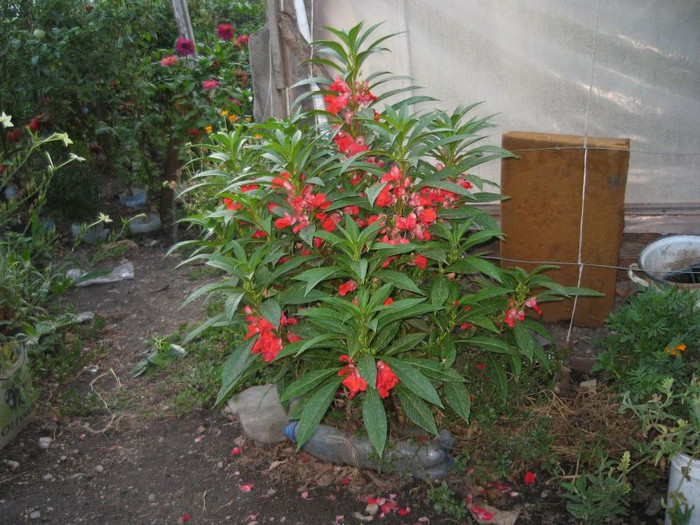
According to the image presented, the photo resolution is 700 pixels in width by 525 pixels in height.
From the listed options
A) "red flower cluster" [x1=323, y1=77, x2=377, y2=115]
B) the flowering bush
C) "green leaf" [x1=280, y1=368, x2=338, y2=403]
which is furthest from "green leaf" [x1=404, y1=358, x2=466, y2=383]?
"red flower cluster" [x1=323, y1=77, x2=377, y2=115]

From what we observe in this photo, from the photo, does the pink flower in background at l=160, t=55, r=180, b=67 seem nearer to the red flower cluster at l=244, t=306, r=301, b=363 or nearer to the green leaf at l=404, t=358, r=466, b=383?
the red flower cluster at l=244, t=306, r=301, b=363

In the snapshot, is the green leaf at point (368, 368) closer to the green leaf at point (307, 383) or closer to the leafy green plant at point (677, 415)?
the green leaf at point (307, 383)

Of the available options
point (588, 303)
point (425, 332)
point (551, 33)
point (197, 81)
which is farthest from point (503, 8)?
point (197, 81)

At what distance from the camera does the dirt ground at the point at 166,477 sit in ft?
8.65

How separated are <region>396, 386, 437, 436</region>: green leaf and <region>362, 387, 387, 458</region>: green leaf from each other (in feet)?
0.48

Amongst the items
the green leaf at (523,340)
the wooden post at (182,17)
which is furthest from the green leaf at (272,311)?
the wooden post at (182,17)

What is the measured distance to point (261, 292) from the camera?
2.45 metres

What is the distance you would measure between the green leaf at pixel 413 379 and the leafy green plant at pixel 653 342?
2.56 feet

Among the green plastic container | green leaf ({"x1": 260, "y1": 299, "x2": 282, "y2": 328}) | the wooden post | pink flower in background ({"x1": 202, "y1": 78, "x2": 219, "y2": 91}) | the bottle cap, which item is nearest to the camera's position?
green leaf ({"x1": 260, "y1": 299, "x2": 282, "y2": 328})

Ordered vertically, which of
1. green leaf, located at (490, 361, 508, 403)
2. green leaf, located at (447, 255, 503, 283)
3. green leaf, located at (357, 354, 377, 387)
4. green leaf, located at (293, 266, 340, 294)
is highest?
green leaf, located at (293, 266, 340, 294)

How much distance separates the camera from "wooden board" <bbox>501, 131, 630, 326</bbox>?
3445 millimetres

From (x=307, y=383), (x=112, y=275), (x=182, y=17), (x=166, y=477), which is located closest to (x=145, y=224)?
(x=112, y=275)

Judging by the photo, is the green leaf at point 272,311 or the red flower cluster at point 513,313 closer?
the green leaf at point 272,311

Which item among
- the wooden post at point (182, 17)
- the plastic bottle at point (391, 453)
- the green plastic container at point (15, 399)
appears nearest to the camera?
the plastic bottle at point (391, 453)
